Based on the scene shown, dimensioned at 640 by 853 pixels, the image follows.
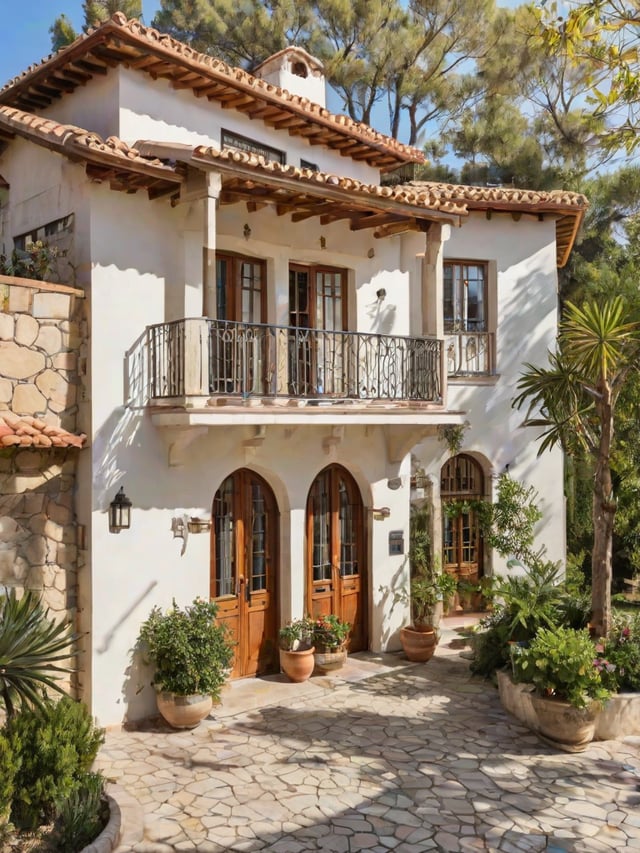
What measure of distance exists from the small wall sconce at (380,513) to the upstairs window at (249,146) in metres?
5.87

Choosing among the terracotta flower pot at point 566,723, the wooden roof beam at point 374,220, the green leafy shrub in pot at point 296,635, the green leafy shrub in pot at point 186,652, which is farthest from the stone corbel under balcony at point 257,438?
the terracotta flower pot at point 566,723

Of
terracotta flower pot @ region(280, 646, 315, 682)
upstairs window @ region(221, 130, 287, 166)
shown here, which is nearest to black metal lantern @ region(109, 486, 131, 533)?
terracotta flower pot @ region(280, 646, 315, 682)

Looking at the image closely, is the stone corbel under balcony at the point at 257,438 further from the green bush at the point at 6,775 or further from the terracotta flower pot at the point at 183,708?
the green bush at the point at 6,775

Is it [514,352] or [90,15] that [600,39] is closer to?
[514,352]

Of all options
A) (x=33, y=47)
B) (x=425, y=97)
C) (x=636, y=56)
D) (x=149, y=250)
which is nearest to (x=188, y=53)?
(x=149, y=250)

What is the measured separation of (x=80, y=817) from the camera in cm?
669

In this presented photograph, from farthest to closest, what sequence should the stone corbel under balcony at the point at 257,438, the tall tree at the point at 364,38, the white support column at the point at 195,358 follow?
1. the tall tree at the point at 364,38
2. the stone corbel under balcony at the point at 257,438
3. the white support column at the point at 195,358

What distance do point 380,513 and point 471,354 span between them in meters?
4.33

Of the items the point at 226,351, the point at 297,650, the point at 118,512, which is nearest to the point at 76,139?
the point at 226,351

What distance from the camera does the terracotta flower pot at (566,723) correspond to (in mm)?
9008

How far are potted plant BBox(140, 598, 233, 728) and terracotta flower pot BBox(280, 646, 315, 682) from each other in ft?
5.10

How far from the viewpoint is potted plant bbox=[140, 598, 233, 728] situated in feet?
31.4

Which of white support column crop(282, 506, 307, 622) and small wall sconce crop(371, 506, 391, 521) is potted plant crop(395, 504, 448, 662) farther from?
white support column crop(282, 506, 307, 622)

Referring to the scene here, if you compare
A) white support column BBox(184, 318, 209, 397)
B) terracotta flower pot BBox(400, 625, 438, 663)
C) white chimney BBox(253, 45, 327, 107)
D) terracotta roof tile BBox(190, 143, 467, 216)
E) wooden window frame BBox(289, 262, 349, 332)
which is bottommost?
terracotta flower pot BBox(400, 625, 438, 663)
